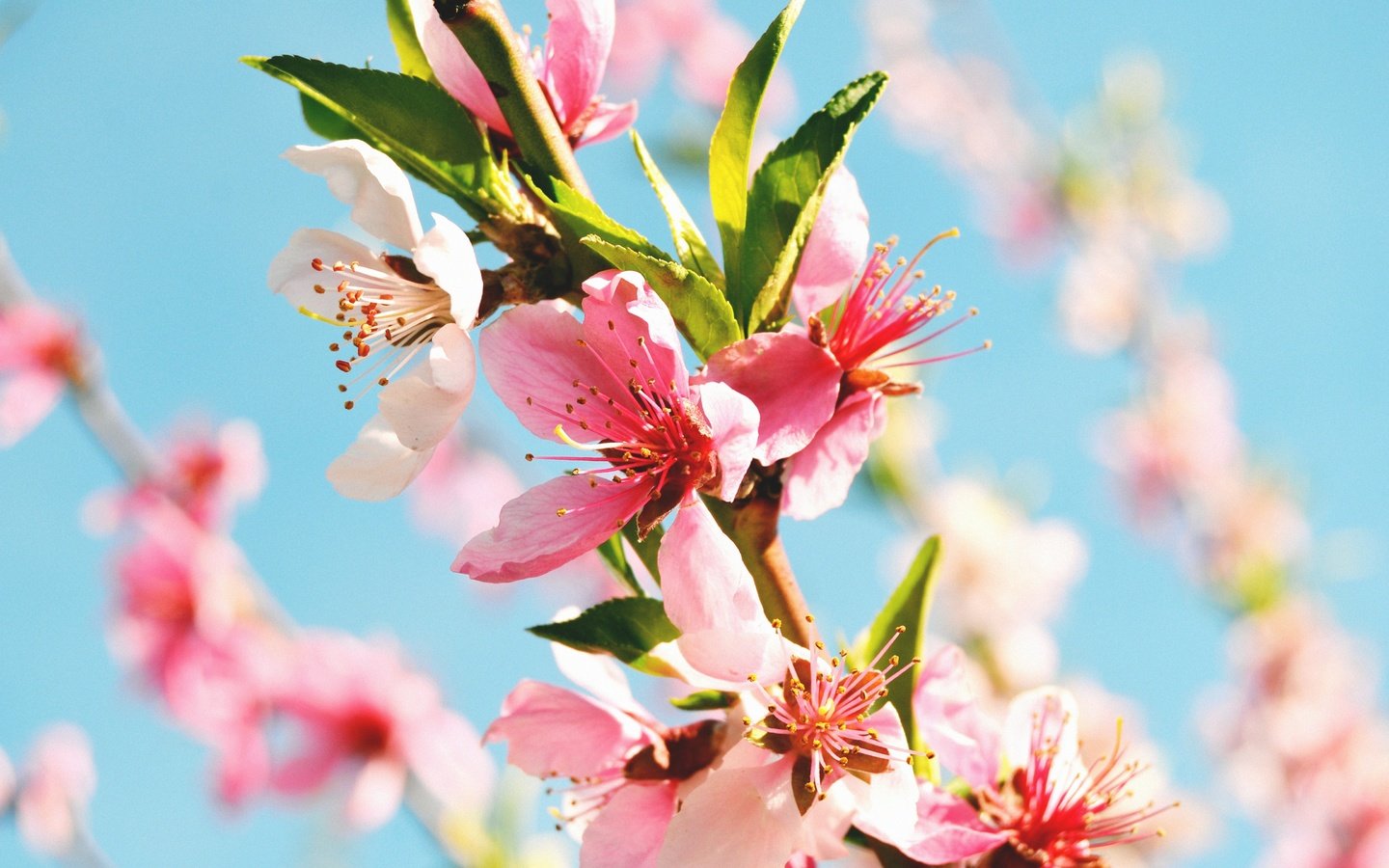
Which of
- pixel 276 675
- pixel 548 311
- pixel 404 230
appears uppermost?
pixel 276 675

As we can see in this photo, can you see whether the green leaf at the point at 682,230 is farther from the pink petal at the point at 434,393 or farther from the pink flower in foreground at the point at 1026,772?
the pink flower in foreground at the point at 1026,772

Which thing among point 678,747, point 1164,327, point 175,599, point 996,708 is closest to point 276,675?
point 175,599

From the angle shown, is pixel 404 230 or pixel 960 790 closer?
pixel 404 230

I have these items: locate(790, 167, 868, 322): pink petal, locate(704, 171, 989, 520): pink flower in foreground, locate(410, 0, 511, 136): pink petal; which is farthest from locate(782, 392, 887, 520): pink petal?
locate(410, 0, 511, 136): pink petal

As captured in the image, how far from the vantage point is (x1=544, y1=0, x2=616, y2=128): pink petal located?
114 cm

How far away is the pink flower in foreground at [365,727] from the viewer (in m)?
3.40

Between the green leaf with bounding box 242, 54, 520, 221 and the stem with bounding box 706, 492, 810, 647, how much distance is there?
14.6 inches

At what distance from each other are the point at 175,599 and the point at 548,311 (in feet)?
→ 11.1

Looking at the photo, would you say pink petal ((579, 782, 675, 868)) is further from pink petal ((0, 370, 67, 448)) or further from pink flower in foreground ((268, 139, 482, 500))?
pink petal ((0, 370, 67, 448))

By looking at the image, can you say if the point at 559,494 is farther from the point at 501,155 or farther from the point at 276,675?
the point at 276,675

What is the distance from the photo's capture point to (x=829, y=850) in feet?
3.35

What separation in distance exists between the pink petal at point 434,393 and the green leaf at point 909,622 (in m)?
0.49

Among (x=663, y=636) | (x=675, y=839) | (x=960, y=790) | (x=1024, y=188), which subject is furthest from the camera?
(x=1024, y=188)

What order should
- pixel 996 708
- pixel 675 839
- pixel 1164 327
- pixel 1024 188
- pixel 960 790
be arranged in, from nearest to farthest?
1. pixel 675 839
2. pixel 960 790
3. pixel 996 708
4. pixel 1164 327
5. pixel 1024 188
